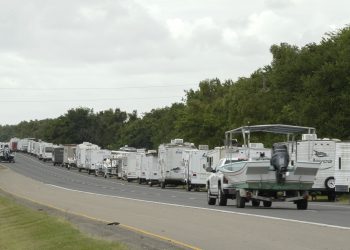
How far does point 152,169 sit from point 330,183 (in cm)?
2804

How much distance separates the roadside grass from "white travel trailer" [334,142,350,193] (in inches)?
662

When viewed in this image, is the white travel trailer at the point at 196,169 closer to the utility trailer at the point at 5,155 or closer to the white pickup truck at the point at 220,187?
the white pickup truck at the point at 220,187

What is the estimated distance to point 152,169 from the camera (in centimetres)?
6812

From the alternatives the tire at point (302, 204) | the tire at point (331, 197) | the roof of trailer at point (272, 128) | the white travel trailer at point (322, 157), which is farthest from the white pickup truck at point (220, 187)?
the tire at point (331, 197)

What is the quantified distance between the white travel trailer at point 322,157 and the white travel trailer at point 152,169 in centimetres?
2578

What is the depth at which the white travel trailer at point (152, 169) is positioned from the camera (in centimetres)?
6712

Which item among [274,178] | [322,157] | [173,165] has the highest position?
[322,157]

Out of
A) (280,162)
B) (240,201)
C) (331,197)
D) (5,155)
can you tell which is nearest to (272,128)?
(280,162)

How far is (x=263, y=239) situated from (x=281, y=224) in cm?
377

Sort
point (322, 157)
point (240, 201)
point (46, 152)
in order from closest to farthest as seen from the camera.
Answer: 1. point (240, 201)
2. point (322, 157)
3. point (46, 152)

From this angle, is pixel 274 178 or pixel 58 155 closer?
pixel 274 178

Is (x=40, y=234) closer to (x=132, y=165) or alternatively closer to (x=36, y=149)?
(x=132, y=165)

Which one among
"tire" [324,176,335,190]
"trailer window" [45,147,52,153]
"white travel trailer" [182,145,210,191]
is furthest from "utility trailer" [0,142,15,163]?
"tire" [324,176,335,190]

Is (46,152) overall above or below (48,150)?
below
